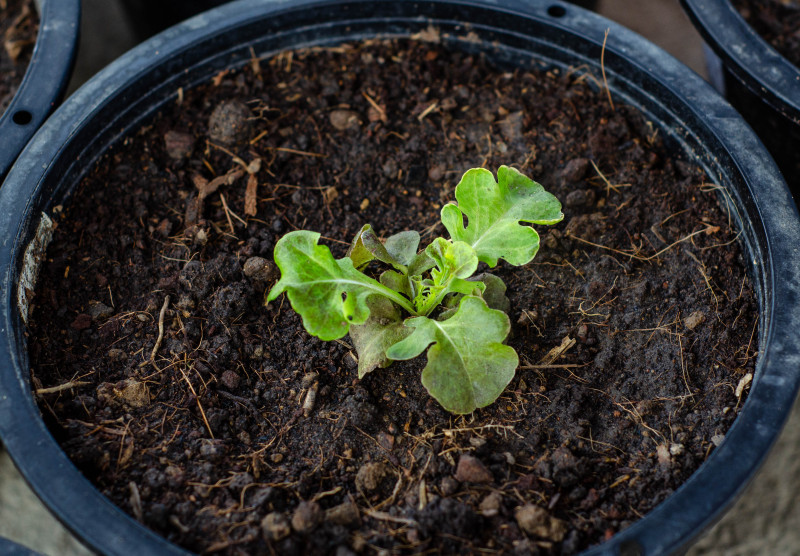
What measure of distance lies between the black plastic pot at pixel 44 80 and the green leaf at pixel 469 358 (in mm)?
951

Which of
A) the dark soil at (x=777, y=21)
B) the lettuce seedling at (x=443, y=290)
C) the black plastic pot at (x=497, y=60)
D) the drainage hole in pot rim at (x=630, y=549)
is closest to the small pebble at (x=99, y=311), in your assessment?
the black plastic pot at (x=497, y=60)

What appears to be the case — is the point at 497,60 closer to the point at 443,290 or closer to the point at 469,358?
the point at 443,290

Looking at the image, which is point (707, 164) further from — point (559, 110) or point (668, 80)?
point (559, 110)

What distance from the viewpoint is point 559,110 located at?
1667mm

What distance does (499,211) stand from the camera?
132 centimetres

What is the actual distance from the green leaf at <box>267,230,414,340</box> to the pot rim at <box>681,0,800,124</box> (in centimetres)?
100

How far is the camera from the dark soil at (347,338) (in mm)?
1190

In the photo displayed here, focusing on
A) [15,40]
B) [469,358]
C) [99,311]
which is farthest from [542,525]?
[15,40]

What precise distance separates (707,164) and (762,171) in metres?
0.16

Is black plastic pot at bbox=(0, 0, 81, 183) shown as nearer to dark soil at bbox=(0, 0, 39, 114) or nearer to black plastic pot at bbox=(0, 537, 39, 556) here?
dark soil at bbox=(0, 0, 39, 114)

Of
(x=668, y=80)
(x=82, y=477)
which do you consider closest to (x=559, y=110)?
(x=668, y=80)

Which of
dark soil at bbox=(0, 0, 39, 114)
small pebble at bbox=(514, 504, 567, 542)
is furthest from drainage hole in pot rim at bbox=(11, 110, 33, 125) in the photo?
small pebble at bbox=(514, 504, 567, 542)

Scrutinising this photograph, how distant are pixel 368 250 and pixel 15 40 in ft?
4.59

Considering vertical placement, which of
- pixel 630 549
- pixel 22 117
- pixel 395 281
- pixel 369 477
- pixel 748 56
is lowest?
pixel 369 477
